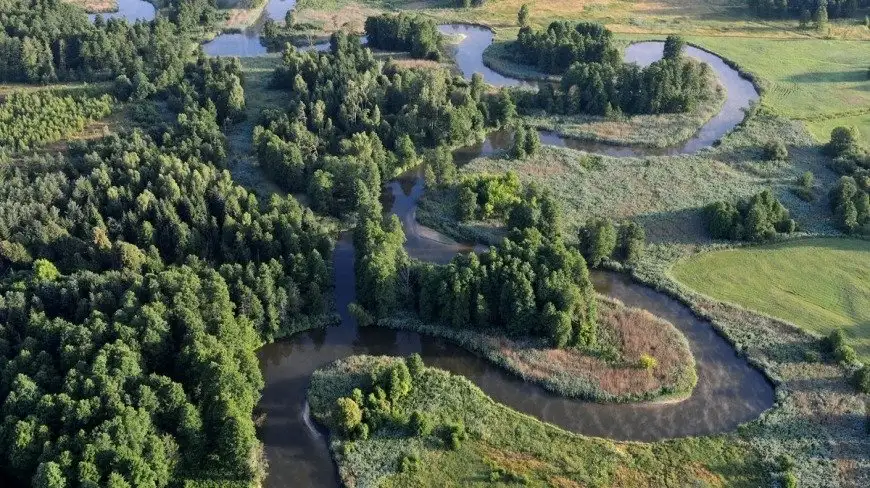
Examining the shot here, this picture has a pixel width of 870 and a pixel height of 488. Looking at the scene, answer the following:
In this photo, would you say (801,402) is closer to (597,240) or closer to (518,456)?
(597,240)

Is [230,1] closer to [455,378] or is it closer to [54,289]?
[54,289]

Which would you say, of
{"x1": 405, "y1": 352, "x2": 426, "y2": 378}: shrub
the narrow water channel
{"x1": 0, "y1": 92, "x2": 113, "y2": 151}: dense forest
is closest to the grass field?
the narrow water channel

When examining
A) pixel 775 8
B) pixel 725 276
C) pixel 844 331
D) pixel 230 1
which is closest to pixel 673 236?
pixel 725 276

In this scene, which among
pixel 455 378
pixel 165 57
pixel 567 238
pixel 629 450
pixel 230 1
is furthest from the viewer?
pixel 230 1

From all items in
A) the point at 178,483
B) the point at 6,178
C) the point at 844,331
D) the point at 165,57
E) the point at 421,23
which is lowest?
the point at 178,483

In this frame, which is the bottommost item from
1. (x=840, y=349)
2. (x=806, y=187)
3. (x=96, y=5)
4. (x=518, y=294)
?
(x=840, y=349)

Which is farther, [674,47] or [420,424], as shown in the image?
[674,47]

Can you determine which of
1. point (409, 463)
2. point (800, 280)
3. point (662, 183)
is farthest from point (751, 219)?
point (409, 463)
